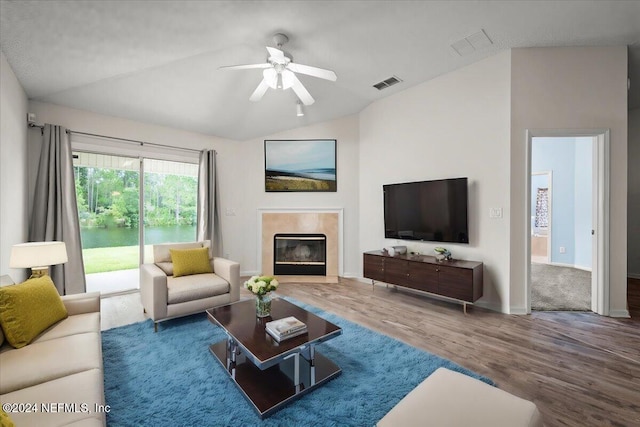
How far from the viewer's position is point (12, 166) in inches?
110

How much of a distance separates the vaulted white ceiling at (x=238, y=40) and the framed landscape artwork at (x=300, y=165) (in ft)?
4.16

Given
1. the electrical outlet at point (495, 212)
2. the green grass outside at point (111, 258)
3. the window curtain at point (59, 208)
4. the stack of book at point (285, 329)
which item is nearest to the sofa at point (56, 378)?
the stack of book at point (285, 329)

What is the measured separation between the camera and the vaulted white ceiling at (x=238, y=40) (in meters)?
2.30

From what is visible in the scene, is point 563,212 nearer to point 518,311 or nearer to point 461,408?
point 518,311

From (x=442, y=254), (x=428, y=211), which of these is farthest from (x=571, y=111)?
(x=442, y=254)

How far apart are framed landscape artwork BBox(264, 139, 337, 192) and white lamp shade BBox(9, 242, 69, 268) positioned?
10.5 feet

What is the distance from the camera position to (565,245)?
5637 millimetres

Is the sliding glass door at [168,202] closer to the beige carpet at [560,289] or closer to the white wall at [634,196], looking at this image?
the beige carpet at [560,289]

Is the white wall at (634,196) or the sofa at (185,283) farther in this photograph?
the white wall at (634,196)

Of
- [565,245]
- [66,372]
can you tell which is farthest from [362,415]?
[565,245]

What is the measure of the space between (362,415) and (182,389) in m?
1.25

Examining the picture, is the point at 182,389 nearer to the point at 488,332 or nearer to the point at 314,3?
the point at 488,332

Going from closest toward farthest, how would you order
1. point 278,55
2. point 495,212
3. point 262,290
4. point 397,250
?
point 262,290 → point 278,55 → point 495,212 → point 397,250

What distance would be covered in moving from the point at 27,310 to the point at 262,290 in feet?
5.04
